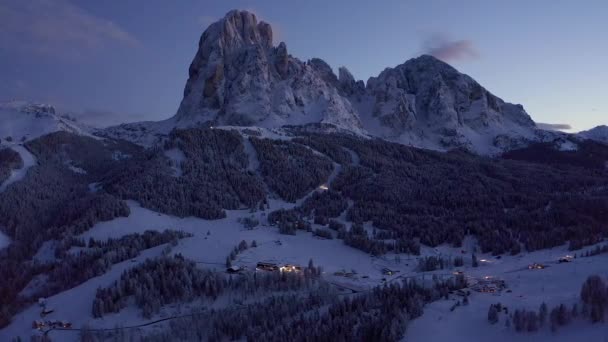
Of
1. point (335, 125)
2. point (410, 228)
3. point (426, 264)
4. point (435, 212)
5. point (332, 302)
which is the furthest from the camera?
point (335, 125)

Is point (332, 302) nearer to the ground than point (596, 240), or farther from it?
nearer to the ground

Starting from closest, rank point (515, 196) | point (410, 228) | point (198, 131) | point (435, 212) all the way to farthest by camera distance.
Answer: point (410, 228), point (435, 212), point (515, 196), point (198, 131)

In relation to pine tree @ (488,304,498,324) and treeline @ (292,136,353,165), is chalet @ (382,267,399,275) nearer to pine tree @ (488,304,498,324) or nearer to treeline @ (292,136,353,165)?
pine tree @ (488,304,498,324)

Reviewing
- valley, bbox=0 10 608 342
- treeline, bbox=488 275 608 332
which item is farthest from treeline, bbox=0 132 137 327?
treeline, bbox=488 275 608 332

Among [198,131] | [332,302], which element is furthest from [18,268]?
[198,131]

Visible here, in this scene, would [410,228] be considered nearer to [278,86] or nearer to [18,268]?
[18,268]

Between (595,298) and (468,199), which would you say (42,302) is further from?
(468,199)
